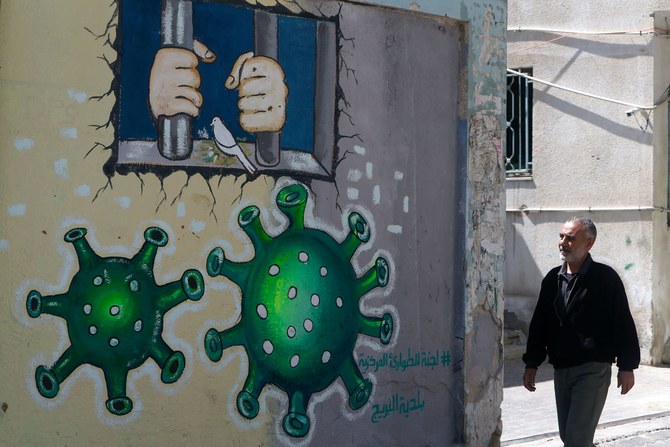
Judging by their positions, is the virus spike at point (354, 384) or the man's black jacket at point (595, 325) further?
the virus spike at point (354, 384)

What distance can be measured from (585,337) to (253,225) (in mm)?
1965

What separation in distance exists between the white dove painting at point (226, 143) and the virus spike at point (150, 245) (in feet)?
2.00

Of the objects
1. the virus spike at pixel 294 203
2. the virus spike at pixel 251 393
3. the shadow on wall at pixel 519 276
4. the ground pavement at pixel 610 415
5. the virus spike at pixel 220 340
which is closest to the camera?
the virus spike at pixel 220 340

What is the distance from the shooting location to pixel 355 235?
247 inches

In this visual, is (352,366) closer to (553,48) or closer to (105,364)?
(105,364)

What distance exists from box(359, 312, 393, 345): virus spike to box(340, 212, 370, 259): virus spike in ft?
1.44

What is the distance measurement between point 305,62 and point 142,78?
1127 mm

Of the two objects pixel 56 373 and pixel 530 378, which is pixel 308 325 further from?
pixel 56 373

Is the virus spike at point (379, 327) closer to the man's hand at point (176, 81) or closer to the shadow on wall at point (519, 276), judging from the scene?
the man's hand at point (176, 81)

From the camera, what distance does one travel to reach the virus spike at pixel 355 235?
20.4 ft

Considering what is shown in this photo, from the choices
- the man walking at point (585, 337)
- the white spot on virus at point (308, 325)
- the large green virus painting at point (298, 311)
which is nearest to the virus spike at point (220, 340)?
the large green virus painting at point (298, 311)

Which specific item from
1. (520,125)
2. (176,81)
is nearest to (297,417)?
(176,81)

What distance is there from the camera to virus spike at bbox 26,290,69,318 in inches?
195

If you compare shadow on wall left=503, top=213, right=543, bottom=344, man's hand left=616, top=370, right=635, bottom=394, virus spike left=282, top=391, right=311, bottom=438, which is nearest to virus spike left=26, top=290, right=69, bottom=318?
virus spike left=282, top=391, right=311, bottom=438
